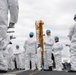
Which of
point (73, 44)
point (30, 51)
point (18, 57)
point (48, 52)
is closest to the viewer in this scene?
point (73, 44)

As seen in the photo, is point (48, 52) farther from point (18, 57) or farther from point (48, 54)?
point (18, 57)

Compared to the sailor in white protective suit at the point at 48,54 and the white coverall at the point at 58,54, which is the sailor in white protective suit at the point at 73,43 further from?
the white coverall at the point at 58,54

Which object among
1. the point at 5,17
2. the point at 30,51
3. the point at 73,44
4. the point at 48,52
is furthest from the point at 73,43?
the point at 5,17

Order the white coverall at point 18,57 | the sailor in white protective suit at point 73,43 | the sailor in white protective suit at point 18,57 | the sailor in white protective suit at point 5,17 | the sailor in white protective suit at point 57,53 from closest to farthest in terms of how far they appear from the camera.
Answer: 1. the sailor in white protective suit at point 5,17
2. the sailor in white protective suit at point 73,43
3. the sailor in white protective suit at point 57,53
4. the sailor in white protective suit at point 18,57
5. the white coverall at point 18,57

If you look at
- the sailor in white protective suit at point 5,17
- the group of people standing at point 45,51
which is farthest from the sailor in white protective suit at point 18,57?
the sailor in white protective suit at point 5,17

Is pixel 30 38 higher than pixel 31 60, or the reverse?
pixel 30 38

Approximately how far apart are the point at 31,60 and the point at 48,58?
1213mm

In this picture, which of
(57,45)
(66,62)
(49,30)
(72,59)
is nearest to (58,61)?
(57,45)

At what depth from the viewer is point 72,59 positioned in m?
13.7

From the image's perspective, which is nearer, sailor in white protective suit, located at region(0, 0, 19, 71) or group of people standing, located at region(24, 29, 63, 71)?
sailor in white protective suit, located at region(0, 0, 19, 71)

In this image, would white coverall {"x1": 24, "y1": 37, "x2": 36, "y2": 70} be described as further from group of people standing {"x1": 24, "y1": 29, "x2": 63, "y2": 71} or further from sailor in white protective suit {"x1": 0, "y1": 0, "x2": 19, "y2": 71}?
sailor in white protective suit {"x1": 0, "y1": 0, "x2": 19, "y2": 71}

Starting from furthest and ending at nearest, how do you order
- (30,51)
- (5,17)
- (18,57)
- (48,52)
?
(18,57)
(30,51)
(48,52)
(5,17)

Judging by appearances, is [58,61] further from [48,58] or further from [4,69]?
[4,69]

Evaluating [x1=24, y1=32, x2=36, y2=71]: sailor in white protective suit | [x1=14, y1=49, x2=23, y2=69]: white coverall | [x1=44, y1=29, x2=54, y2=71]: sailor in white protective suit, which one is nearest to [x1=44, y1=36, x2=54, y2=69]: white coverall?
[x1=44, y1=29, x2=54, y2=71]: sailor in white protective suit
